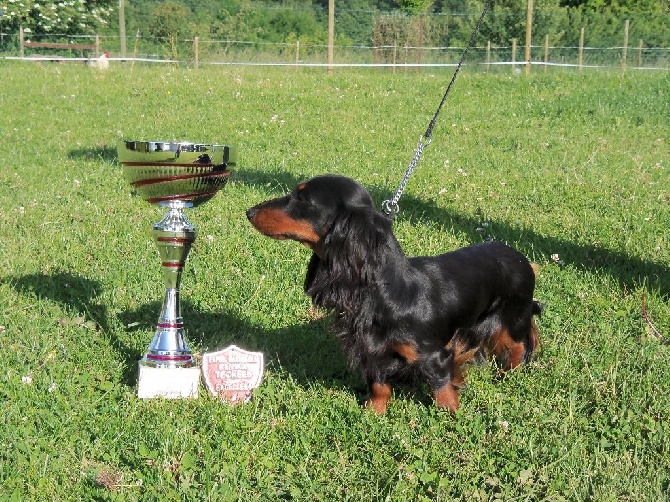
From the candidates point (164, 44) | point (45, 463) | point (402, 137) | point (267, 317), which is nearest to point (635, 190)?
point (402, 137)

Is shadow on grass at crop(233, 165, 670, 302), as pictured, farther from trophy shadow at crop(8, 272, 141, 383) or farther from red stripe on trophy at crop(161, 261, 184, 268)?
red stripe on trophy at crop(161, 261, 184, 268)

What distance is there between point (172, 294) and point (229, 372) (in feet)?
1.60

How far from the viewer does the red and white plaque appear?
361 centimetres

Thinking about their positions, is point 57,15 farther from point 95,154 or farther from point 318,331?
point 318,331

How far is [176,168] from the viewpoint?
3562mm

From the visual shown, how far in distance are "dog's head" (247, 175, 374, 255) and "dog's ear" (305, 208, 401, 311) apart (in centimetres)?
5

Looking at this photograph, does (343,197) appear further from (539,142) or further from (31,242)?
(539,142)

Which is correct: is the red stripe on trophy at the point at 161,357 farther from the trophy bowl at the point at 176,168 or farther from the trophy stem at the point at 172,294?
the trophy bowl at the point at 176,168

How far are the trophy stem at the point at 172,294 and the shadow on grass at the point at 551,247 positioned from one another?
2.75 metres

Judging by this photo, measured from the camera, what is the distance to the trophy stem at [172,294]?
142 inches

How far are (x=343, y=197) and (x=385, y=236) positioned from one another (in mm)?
248

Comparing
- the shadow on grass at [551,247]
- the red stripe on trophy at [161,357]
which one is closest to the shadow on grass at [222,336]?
the red stripe on trophy at [161,357]

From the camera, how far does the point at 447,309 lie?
11.8 ft

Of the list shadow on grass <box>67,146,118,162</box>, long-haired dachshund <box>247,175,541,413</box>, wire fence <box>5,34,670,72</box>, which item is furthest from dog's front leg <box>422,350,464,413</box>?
Result: wire fence <box>5,34,670,72</box>
